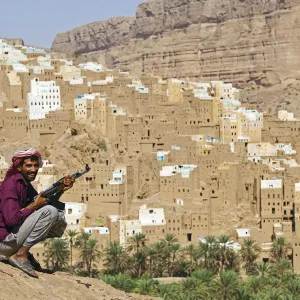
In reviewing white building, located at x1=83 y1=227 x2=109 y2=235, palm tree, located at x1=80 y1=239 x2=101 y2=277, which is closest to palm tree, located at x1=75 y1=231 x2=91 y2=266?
palm tree, located at x1=80 y1=239 x2=101 y2=277

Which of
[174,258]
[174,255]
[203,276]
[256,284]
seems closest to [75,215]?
[174,258]

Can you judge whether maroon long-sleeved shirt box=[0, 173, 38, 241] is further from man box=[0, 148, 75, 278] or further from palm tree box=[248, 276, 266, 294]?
palm tree box=[248, 276, 266, 294]

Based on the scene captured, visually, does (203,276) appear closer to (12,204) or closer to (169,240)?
(169,240)

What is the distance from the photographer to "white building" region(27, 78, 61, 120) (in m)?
45.8

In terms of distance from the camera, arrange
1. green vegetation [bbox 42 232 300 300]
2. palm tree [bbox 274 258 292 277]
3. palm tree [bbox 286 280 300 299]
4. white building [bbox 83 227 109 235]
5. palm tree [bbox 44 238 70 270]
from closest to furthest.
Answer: palm tree [bbox 286 280 300 299] → palm tree [bbox 274 258 292 277] → palm tree [bbox 44 238 70 270] → green vegetation [bbox 42 232 300 300] → white building [bbox 83 227 109 235]

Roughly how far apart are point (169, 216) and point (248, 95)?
146ft

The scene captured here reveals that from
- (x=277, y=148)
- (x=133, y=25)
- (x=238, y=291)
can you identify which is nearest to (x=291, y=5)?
(x=133, y=25)

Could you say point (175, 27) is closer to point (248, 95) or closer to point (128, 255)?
point (248, 95)

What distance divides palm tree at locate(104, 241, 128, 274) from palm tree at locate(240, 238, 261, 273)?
5089mm

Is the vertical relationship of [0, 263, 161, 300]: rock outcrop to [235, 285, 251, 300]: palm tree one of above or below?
above

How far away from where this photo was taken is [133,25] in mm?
102562

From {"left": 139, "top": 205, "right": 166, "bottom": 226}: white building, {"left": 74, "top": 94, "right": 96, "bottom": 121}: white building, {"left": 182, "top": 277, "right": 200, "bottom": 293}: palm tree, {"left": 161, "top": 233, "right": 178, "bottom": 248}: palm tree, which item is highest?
{"left": 74, "top": 94, "right": 96, "bottom": 121}: white building

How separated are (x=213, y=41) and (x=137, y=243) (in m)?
56.0

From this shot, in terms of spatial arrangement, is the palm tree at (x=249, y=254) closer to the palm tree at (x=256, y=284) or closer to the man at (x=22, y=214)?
the palm tree at (x=256, y=284)
